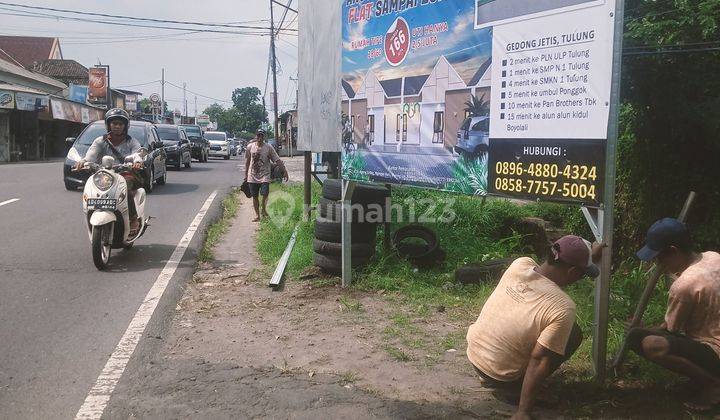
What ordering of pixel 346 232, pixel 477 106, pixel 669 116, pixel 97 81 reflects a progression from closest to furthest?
pixel 477 106
pixel 346 232
pixel 669 116
pixel 97 81

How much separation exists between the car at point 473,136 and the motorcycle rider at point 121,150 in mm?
4488

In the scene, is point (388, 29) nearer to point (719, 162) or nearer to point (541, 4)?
point (541, 4)

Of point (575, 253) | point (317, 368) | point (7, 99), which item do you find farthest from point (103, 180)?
point (7, 99)

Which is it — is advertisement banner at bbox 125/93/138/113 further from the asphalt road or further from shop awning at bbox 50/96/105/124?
the asphalt road

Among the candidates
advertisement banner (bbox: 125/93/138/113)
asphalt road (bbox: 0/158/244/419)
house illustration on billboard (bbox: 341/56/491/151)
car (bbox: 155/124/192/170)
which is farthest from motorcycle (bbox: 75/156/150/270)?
advertisement banner (bbox: 125/93/138/113)

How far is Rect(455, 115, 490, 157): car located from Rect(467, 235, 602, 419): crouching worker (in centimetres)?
130

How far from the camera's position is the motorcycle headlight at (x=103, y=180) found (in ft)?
24.5

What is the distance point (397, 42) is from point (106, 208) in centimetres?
389

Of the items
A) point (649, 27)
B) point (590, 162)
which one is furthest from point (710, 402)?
point (649, 27)

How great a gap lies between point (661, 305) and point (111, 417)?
4.75 m

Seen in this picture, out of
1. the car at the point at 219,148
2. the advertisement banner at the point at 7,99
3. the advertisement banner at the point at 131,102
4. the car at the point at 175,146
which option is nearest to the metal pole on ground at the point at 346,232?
the car at the point at 175,146

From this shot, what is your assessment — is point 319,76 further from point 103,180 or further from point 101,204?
point 101,204

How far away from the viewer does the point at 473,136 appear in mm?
4980

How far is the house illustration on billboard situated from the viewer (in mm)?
5148
